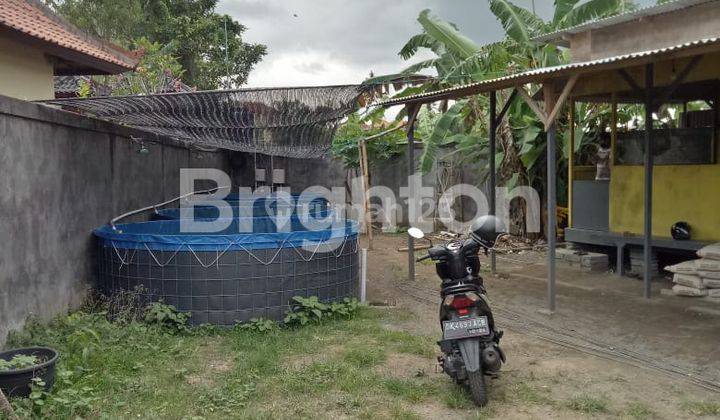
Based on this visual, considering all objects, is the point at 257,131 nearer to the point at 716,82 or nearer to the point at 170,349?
the point at 170,349

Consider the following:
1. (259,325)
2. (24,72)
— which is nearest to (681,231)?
(259,325)

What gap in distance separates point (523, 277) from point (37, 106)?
6312 millimetres

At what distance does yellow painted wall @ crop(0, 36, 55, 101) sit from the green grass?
3599 mm

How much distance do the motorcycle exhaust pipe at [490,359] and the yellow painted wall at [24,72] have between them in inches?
256

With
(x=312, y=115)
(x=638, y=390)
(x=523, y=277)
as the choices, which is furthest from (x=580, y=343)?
(x=312, y=115)

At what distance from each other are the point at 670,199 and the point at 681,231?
53 cm

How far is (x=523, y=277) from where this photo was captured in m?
8.36

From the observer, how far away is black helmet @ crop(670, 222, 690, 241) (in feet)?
24.8

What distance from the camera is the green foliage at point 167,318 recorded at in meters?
5.54

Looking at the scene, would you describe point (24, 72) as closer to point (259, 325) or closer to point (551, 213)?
point (259, 325)

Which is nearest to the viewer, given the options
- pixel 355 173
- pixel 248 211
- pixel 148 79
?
pixel 248 211

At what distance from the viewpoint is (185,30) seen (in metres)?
21.0

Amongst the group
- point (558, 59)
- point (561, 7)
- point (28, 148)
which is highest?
point (561, 7)

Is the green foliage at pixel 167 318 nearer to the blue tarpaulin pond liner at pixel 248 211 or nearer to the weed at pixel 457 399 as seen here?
the weed at pixel 457 399
